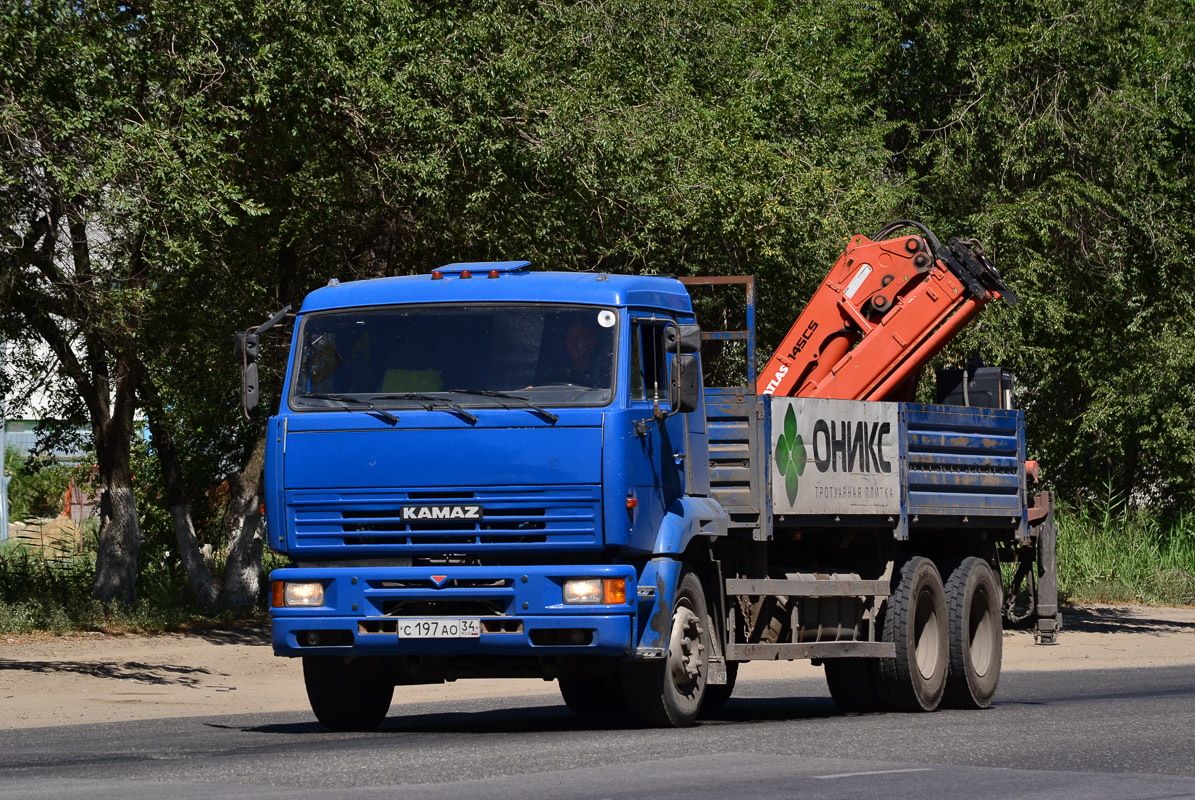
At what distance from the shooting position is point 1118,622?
27703mm

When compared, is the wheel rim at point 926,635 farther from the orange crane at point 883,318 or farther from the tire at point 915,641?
the orange crane at point 883,318

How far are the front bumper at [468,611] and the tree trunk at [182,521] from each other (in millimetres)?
12726

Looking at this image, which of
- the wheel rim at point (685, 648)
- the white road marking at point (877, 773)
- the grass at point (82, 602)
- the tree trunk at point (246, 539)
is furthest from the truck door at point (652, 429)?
the tree trunk at point (246, 539)

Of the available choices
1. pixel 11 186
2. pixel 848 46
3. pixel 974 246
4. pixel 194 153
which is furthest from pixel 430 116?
pixel 848 46

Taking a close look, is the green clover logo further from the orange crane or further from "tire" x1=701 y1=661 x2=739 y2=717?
the orange crane

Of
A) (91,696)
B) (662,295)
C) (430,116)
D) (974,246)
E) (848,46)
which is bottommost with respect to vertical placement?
(91,696)

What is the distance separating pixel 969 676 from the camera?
47.5 ft

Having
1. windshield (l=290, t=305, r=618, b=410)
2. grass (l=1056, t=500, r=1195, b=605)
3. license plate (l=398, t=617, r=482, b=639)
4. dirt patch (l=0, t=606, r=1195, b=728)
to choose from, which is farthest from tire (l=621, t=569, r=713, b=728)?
grass (l=1056, t=500, r=1195, b=605)

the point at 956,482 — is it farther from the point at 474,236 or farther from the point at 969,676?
the point at 474,236

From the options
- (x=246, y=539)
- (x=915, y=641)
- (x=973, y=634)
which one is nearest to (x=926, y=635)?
(x=915, y=641)

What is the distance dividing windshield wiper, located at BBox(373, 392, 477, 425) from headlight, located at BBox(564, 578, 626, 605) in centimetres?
116

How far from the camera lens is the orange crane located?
16.5 metres

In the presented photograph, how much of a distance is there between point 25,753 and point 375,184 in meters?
9.64

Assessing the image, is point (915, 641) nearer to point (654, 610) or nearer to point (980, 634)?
point (980, 634)
